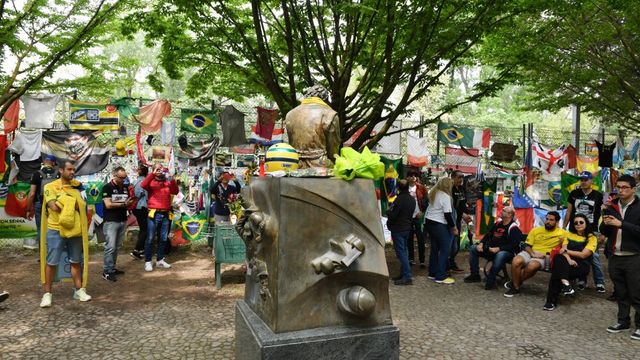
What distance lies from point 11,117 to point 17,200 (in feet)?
6.01

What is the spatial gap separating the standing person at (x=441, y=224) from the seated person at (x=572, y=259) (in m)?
1.69

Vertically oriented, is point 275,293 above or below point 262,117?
below

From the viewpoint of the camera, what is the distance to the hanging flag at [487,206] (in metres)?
10.5

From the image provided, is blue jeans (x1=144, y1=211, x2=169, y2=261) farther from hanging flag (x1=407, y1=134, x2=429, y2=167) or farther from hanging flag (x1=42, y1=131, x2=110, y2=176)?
hanging flag (x1=407, y1=134, x2=429, y2=167)

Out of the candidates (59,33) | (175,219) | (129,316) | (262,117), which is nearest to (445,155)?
(262,117)

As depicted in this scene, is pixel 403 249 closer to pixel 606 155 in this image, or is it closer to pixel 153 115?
pixel 153 115

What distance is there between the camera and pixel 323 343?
3.11 m

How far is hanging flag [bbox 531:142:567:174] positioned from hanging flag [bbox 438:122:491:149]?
4.40ft

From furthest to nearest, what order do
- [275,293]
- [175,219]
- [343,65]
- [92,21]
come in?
[175,219], [92,21], [343,65], [275,293]

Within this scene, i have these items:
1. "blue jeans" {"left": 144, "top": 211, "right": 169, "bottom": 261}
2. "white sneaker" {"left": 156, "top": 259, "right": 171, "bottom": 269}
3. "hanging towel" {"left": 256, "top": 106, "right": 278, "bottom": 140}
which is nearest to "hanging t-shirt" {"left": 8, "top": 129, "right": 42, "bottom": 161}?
"blue jeans" {"left": 144, "top": 211, "right": 169, "bottom": 261}

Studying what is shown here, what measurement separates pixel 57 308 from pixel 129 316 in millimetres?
1085

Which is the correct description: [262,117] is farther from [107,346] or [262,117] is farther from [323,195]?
[323,195]

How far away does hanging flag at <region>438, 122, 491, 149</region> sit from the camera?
11445mm

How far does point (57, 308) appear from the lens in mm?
5695
